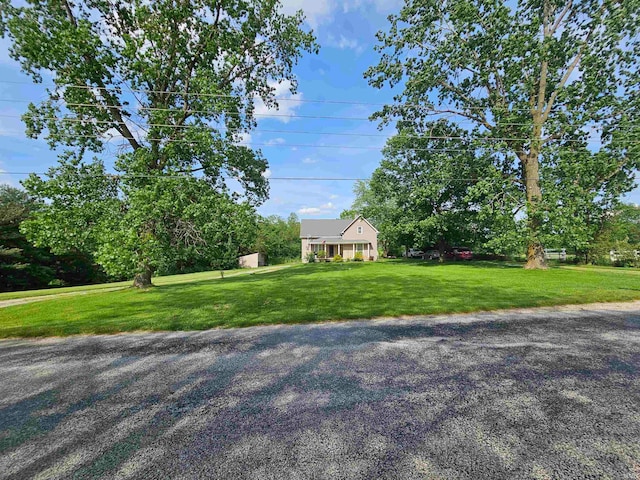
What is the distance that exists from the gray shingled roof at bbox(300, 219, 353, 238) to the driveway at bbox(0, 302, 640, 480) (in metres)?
30.8

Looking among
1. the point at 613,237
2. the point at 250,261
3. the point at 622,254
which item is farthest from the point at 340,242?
the point at 622,254

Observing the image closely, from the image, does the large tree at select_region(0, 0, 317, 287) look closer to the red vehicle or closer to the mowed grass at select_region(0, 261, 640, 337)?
the mowed grass at select_region(0, 261, 640, 337)

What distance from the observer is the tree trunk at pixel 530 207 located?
15.2 metres

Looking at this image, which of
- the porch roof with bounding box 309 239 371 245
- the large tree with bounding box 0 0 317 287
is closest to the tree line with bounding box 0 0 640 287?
the large tree with bounding box 0 0 317 287

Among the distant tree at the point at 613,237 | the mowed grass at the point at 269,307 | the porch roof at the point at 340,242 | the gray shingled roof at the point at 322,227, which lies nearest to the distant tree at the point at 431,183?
the porch roof at the point at 340,242

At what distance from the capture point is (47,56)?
979 centimetres

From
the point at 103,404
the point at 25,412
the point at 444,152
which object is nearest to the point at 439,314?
the point at 103,404

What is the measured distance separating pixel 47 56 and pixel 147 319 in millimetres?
11159

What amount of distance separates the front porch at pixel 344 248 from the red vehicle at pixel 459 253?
899 cm

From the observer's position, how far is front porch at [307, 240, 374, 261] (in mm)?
33062

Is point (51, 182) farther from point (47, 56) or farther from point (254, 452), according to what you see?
point (254, 452)

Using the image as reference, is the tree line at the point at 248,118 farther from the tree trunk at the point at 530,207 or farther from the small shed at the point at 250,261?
the small shed at the point at 250,261

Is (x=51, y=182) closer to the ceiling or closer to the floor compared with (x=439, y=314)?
closer to the ceiling

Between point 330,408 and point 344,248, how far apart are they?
103ft
